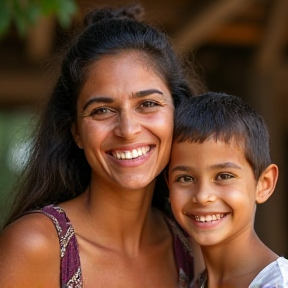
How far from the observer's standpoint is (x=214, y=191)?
8.73 ft

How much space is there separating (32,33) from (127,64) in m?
3.90

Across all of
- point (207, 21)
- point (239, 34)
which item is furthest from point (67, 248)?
point (239, 34)

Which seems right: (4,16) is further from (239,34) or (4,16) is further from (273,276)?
(239,34)

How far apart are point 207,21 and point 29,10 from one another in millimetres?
2792

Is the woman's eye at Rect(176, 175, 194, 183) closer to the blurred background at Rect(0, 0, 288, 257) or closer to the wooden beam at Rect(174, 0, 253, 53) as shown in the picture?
the wooden beam at Rect(174, 0, 253, 53)

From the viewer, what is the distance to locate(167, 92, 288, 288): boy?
8.73 ft

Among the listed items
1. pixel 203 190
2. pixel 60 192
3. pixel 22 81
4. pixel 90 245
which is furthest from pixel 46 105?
pixel 22 81

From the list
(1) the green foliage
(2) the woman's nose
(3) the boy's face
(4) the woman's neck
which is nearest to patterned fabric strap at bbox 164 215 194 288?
→ (4) the woman's neck

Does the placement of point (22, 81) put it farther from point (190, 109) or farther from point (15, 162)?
point (190, 109)

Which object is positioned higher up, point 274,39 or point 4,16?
point 274,39

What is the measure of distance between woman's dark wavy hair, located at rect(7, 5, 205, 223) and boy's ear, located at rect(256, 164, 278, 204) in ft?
1.49

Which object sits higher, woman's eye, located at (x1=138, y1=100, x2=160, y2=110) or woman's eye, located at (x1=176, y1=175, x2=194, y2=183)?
woman's eye, located at (x1=138, y1=100, x2=160, y2=110)

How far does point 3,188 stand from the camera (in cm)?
395

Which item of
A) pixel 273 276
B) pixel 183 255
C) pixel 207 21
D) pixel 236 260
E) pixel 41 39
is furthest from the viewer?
pixel 41 39
